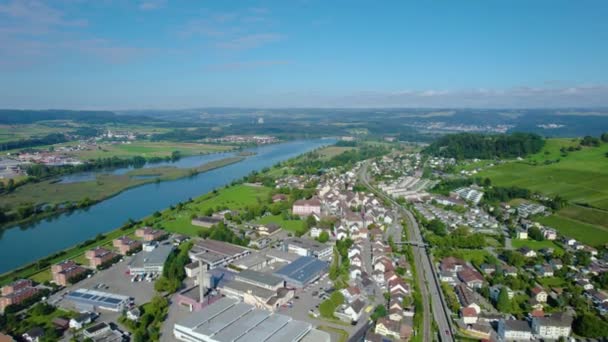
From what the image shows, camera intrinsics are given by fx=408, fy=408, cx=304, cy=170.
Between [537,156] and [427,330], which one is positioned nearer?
[427,330]

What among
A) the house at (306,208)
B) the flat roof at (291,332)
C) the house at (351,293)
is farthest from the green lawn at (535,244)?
the flat roof at (291,332)

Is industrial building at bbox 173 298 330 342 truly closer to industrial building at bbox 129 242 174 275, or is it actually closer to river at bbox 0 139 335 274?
industrial building at bbox 129 242 174 275

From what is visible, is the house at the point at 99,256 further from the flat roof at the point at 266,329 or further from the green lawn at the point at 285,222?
the flat roof at the point at 266,329

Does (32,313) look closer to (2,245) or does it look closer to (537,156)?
(2,245)

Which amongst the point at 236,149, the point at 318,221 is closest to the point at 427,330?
the point at 318,221

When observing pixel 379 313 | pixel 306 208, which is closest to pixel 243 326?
pixel 379 313

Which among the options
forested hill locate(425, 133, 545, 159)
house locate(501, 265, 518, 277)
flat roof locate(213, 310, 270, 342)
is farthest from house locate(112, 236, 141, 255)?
forested hill locate(425, 133, 545, 159)
